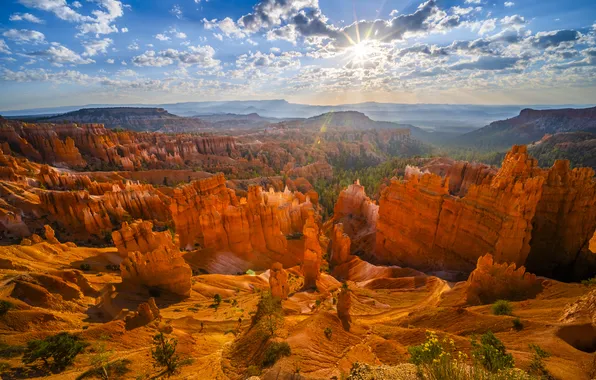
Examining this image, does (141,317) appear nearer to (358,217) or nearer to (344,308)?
(344,308)

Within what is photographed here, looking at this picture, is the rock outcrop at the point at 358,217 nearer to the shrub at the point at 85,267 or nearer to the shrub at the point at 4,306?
the shrub at the point at 85,267

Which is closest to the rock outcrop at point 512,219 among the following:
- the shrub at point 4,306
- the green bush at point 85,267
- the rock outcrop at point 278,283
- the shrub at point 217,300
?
the rock outcrop at point 278,283

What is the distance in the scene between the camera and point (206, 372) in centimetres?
1300

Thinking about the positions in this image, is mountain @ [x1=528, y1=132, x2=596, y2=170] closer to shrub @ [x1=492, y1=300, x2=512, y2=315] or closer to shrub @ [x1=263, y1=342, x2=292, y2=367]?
shrub @ [x1=492, y1=300, x2=512, y2=315]

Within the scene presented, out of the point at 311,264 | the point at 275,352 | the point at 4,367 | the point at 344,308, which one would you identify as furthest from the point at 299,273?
the point at 4,367

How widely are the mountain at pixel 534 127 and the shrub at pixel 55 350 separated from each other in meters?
188

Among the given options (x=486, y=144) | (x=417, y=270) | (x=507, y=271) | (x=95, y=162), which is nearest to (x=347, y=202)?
(x=417, y=270)

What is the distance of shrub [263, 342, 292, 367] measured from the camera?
12.7 m

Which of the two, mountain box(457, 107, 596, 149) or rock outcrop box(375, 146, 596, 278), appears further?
mountain box(457, 107, 596, 149)

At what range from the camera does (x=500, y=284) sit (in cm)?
2088

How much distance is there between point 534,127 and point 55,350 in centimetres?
21765

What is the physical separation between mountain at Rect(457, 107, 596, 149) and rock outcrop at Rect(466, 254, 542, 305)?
166 m

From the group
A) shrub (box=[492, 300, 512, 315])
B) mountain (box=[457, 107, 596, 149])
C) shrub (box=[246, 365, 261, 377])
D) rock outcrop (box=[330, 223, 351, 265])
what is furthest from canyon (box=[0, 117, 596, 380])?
mountain (box=[457, 107, 596, 149])

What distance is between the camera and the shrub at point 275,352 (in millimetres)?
12711
